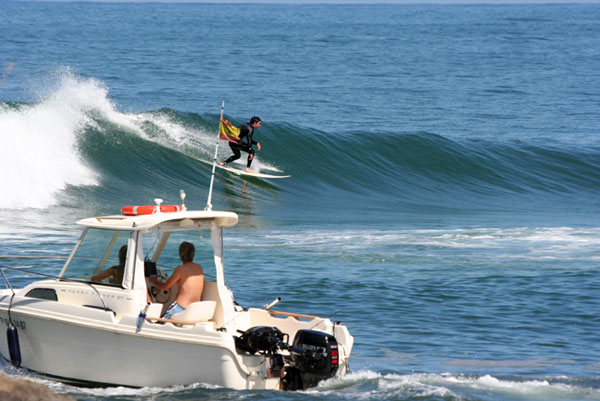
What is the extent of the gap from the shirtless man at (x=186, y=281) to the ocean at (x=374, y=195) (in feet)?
2.96

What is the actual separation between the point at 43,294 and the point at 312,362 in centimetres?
266

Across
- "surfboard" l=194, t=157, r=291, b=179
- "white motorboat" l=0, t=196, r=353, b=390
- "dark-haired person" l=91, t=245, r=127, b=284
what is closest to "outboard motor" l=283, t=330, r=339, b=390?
"white motorboat" l=0, t=196, r=353, b=390

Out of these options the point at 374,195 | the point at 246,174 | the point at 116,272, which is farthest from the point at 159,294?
the point at 374,195

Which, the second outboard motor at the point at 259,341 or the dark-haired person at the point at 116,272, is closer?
the second outboard motor at the point at 259,341

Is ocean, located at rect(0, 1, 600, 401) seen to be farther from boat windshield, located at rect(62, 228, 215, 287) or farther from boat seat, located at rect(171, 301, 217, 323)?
boat windshield, located at rect(62, 228, 215, 287)

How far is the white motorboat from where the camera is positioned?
855 cm

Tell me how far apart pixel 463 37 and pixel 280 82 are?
151 ft

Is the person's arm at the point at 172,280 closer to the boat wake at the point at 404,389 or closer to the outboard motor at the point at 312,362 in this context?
the boat wake at the point at 404,389

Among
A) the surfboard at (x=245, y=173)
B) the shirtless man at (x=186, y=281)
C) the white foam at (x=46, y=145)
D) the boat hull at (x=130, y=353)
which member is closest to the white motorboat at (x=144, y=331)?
the boat hull at (x=130, y=353)

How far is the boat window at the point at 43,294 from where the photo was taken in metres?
9.02

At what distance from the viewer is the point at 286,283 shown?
570 inches

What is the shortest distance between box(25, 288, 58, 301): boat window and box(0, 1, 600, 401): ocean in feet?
2.52

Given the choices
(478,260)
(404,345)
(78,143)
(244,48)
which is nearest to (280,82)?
(244,48)

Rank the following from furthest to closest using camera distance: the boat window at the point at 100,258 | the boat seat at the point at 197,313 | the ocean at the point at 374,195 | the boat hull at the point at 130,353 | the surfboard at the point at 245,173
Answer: the surfboard at the point at 245,173, the ocean at the point at 374,195, the boat window at the point at 100,258, the boat seat at the point at 197,313, the boat hull at the point at 130,353
